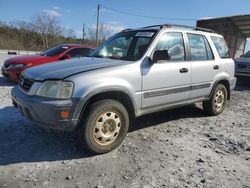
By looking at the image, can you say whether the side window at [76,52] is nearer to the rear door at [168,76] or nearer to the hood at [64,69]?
the rear door at [168,76]

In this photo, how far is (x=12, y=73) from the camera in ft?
A: 27.5

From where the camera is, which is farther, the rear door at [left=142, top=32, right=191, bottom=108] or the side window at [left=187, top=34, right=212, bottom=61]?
the side window at [left=187, top=34, right=212, bottom=61]

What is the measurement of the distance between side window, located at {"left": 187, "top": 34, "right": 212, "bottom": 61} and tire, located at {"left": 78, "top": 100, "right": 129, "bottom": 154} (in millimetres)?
2013

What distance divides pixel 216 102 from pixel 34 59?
5.77 metres

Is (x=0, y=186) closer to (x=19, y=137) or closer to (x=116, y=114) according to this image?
(x=19, y=137)

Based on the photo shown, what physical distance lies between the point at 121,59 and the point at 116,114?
0.98 meters

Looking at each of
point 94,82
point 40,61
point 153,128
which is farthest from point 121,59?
point 40,61

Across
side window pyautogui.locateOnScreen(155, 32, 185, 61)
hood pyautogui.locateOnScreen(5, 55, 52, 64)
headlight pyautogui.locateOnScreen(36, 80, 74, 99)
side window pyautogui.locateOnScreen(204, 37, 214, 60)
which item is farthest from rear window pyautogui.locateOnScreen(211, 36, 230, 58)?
hood pyautogui.locateOnScreen(5, 55, 52, 64)

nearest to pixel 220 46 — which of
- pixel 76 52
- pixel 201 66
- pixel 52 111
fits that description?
pixel 201 66

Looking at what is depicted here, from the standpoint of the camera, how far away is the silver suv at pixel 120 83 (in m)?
3.49

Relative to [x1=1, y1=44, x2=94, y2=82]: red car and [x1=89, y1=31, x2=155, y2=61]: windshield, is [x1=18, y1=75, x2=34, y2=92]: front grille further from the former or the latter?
[x1=1, y1=44, x2=94, y2=82]: red car

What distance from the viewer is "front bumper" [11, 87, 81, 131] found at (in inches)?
134

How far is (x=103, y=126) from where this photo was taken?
3.86 meters

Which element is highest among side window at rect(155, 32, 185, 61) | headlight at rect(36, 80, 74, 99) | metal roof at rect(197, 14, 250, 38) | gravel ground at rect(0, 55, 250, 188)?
metal roof at rect(197, 14, 250, 38)
